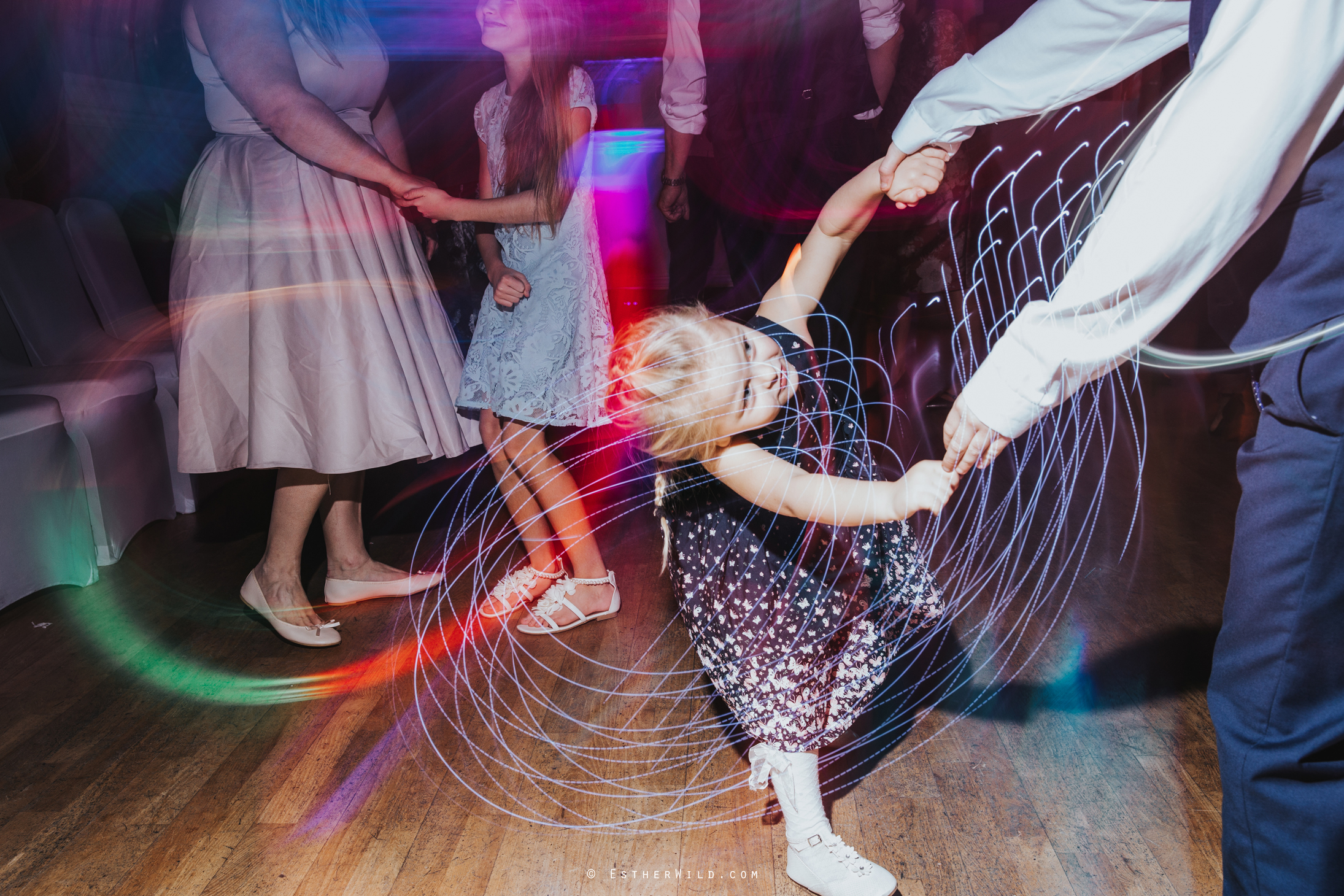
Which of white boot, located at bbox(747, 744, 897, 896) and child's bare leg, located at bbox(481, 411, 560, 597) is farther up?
child's bare leg, located at bbox(481, 411, 560, 597)

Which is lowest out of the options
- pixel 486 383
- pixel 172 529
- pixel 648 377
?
pixel 172 529

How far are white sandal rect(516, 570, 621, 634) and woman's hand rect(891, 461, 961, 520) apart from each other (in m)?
1.15

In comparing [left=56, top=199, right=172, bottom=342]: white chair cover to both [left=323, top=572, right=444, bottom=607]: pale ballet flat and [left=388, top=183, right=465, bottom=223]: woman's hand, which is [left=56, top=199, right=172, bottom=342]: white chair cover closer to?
[left=323, top=572, right=444, bottom=607]: pale ballet flat

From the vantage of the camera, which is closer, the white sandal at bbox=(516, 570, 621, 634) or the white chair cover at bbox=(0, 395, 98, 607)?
the white sandal at bbox=(516, 570, 621, 634)

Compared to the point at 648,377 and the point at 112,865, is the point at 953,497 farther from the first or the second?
the point at 112,865

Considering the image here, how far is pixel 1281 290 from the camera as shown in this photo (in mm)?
889

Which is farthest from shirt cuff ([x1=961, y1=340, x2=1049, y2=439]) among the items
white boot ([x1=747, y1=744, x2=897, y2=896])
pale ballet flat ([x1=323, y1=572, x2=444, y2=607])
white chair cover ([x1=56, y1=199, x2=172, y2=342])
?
white chair cover ([x1=56, y1=199, x2=172, y2=342])

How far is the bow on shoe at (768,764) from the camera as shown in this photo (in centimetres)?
135

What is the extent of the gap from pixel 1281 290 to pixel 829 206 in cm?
61

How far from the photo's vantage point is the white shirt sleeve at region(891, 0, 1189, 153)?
41.2 inches

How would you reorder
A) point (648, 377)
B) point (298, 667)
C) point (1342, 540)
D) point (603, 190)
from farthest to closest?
1. point (603, 190)
2. point (298, 667)
3. point (648, 377)
4. point (1342, 540)

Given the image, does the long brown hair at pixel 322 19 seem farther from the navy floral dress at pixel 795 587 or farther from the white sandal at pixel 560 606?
the white sandal at pixel 560 606

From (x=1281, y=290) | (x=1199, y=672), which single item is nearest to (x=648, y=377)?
(x=1281, y=290)

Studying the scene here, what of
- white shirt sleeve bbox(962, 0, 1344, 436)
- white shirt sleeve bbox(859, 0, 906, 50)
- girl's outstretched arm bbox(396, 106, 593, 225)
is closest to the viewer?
white shirt sleeve bbox(962, 0, 1344, 436)
